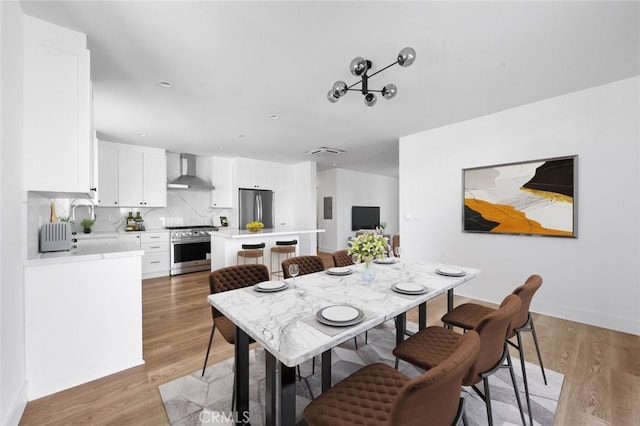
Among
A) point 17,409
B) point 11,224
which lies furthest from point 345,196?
point 17,409

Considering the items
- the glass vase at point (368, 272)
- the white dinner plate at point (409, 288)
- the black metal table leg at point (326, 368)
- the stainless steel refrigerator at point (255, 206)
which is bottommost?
the black metal table leg at point (326, 368)

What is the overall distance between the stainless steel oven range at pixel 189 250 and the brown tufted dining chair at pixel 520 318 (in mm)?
4720

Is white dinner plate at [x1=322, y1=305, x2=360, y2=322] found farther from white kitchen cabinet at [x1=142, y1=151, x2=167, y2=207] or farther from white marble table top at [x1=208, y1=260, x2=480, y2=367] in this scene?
white kitchen cabinet at [x1=142, y1=151, x2=167, y2=207]

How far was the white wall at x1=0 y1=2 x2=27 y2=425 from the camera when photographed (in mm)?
1393

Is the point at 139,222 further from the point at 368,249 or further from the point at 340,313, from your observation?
the point at 340,313

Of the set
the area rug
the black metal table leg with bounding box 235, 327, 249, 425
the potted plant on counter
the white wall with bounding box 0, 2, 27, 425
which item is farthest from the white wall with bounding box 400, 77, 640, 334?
the potted plant on counter

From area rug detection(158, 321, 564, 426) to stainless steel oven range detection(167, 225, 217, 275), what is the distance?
3.54 meters

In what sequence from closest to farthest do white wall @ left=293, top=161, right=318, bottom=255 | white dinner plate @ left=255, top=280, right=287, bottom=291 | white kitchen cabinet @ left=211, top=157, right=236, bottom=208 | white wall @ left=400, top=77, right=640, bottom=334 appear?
1. white dinner plate @ left=255, top=280, right=287, bottom=291
2. white wall @ left=400, top=77, right=640, bottom=334
3. white kitchen cabinet @ left=211, top=157, right=236, bottom=208
4. white wall @ left=293, top=161, right=318, bottom=255

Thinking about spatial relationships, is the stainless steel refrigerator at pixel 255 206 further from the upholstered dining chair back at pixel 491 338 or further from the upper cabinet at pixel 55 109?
the upholstered dining chair back at pixel 491 338

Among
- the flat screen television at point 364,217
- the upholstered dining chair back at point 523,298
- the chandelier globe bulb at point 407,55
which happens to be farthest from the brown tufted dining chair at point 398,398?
the flat screen television at point 364,217

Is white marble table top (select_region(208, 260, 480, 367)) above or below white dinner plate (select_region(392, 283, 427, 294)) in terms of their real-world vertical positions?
below

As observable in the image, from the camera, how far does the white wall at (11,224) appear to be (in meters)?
1.39

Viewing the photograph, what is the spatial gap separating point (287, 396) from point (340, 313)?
416 mm

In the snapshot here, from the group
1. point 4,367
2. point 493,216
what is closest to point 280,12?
point 4,367
